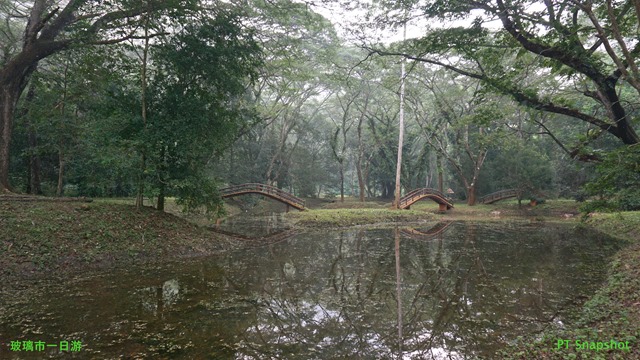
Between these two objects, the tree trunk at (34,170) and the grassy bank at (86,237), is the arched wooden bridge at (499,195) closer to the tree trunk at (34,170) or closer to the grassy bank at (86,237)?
the grassy bank at (86,237)

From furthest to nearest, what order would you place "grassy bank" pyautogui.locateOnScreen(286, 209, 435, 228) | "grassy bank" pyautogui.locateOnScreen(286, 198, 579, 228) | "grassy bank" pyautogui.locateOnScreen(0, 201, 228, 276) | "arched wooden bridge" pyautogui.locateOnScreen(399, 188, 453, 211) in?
"arched wooden bridge" pyautogui.locateOnScreen(399, 188, 453, 211) → "grassy bank" pyautogui.locateOnScreen(286, 198, 579, 228) → "grassy bank" pyautogui.locateOnScreen(286, 209, 435, 228) → "grassy bank" pyautogui.locateOnScreen(0, 201, 228, 276)

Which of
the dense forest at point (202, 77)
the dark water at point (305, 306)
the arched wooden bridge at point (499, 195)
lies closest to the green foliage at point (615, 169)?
the dense forest at point (202, 77)

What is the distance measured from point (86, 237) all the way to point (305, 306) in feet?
19.5

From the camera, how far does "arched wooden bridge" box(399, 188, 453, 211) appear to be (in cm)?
2258

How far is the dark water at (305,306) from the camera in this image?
4004mm

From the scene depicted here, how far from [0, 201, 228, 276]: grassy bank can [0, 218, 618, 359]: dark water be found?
77 cm

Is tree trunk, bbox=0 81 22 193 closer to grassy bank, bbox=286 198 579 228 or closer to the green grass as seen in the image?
grassy bank, bbox=286 198 579 228

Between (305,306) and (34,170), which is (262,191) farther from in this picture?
(305,306)

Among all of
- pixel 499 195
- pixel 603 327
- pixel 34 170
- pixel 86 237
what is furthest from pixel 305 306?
pixel 499 195

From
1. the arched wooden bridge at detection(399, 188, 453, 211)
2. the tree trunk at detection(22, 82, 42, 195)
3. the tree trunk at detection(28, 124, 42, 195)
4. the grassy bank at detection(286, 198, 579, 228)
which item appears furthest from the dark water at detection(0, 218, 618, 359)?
the arched wooden bridge at detection(399, 188, 453, 211)

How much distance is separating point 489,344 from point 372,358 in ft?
5.14

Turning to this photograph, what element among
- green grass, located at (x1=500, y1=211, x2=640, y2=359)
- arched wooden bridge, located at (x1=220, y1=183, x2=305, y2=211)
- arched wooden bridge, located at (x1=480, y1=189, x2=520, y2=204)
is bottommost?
green grass, located at (x1=500, y1=211, x2=640, y2=359)

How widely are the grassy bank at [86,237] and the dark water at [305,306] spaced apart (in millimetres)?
769

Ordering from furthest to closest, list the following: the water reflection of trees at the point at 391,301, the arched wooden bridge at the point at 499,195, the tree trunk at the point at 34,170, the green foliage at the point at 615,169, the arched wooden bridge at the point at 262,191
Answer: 1. the arched wooden bridge at the point at 499,195
2. the arched wooden bridge at the point at 262,191
3. the tree trunk at the point at 34,170
4. the green foliage at the point at 615,169
5. the water reflection of trees at the point at 391,301
